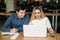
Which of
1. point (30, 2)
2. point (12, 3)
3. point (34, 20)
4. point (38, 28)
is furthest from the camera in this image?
point (30, 2)

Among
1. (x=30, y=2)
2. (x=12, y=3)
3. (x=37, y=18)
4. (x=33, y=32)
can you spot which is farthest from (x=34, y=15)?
(x=30, y=2)

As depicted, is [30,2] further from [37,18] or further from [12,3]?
[37,18]

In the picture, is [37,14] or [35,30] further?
[37,14]

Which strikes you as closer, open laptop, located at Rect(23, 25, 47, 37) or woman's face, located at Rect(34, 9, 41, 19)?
open laptop, located at Rect(23, 25, 47, 37)

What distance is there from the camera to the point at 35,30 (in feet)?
7.73

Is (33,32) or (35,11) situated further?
(35,11)

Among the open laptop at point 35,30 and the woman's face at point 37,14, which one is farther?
the woman's face at point 37,14

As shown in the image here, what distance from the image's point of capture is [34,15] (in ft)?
10.4

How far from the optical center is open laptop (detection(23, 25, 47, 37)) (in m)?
2.34

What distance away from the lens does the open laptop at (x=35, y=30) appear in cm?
234

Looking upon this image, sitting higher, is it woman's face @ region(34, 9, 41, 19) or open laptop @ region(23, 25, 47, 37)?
woman's face @ region(34, 9, 41, 19)

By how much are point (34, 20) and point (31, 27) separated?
0.81 metres

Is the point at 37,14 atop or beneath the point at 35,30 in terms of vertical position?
atop

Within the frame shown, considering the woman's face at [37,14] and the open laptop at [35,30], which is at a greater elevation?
the woman's face at [37,14]
